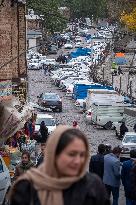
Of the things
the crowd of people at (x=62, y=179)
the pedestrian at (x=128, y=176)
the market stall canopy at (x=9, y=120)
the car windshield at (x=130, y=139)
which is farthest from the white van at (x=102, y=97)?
the crowd of people at (x=62, y=179)

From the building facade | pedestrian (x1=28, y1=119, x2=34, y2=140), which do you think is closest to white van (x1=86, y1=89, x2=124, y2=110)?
the building facade

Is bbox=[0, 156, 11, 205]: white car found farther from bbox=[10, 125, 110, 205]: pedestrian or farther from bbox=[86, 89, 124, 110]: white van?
bbox=[86, 89, 124, 110]: white van

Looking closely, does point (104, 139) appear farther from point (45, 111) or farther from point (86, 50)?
point (86, 50)

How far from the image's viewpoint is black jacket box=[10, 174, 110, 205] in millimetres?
5027

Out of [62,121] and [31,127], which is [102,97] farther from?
[31,127]

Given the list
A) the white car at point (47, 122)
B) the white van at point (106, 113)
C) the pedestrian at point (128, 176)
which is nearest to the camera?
the pedestrian at point (128, 176)

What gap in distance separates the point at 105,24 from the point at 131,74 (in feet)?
231

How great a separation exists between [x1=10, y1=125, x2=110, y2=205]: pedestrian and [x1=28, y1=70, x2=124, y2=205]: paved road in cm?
1210

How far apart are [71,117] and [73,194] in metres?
41.5

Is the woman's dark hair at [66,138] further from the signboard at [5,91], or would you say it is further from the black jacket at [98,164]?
the signboard at [5,91]

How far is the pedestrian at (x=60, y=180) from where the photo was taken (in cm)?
499

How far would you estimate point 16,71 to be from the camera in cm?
3291

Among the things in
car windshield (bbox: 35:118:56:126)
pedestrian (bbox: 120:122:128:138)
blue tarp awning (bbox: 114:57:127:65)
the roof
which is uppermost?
car windshield (bbox: 35:118:56:126)

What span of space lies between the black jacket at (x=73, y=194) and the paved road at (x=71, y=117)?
39.6 ft
